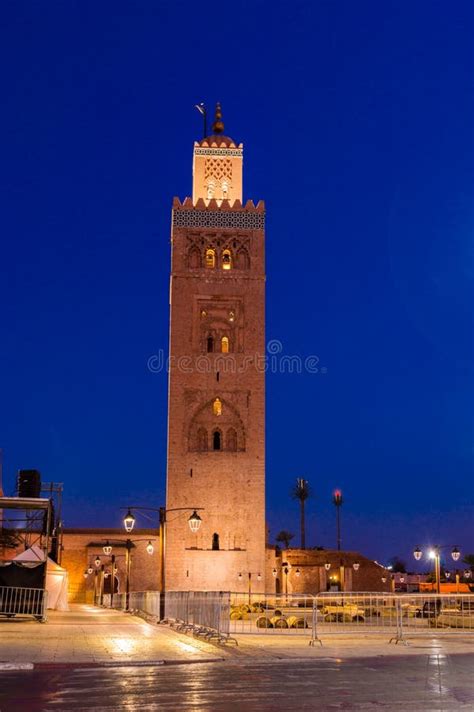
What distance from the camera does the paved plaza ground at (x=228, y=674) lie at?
27.0 feet

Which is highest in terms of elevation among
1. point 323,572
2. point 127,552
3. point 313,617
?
point 127,552

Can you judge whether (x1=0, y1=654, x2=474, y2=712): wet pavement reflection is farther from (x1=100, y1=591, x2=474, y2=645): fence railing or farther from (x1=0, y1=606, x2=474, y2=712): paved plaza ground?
(x1=100, y1=591, x2=474, y2=645): fence railing

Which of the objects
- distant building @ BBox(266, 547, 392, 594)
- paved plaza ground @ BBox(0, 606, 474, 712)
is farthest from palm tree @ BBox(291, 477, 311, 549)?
paved plaza ground @ BBox(0, 606, 474, 712)

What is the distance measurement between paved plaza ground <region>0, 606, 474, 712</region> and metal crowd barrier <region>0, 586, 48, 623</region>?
6.04 meters

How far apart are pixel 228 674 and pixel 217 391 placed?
36.3 metres

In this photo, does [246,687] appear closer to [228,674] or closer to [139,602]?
[228,674]

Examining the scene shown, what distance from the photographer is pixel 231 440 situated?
46.6 meters

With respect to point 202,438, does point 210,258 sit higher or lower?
higher

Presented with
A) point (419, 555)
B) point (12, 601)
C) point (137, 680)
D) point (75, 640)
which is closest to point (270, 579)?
point (419, 555)

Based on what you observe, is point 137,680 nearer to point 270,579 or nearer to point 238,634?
point 238,634

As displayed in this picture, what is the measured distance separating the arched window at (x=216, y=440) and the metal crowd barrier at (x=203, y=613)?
2410cm

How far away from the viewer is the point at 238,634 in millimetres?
19859

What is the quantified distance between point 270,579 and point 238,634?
1194 inches

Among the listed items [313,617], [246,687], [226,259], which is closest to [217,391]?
[226,259]
